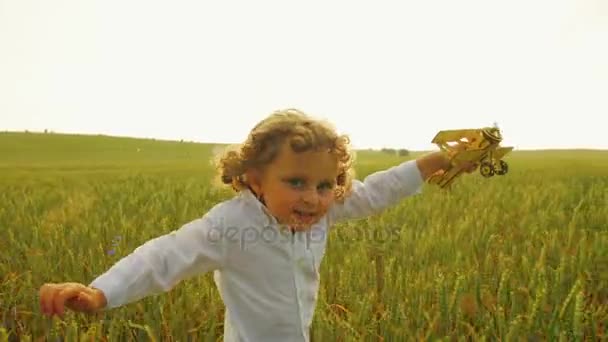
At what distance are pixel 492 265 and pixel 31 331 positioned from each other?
6.89 feet

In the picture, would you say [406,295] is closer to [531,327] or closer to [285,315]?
[531,327]

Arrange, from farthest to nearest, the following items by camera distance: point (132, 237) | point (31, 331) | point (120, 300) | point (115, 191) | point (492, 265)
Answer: point (115, 191) < point (132, 237) < point (492, 265) < point (31, 331) < point (120, 300)

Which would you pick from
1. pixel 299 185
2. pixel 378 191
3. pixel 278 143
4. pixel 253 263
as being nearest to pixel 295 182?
pixel 299 185

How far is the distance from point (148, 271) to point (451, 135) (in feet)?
3.61

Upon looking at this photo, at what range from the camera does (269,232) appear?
1966mm

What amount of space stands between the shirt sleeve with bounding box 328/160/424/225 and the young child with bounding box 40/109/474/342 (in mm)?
52

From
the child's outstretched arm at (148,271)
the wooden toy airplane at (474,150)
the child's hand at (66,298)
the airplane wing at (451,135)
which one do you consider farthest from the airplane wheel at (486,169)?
the child's hand at (66,298)

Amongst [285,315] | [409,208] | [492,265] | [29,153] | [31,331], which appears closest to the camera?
[285,315]

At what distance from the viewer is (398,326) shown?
219 cm

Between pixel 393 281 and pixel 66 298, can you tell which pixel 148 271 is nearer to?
pixel 66 298

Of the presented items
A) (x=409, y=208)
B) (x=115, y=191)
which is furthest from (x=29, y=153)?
(x=409, y=208)

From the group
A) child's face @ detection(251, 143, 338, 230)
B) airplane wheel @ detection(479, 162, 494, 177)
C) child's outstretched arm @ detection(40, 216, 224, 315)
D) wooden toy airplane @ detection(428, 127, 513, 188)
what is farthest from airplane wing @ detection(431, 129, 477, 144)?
child's outstretched arm @ detection(40, 216, 224, 315)

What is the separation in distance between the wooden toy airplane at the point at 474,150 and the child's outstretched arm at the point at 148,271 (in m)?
0.83

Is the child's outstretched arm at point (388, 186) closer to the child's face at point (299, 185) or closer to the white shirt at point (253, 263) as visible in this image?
the white shirt at point (253, 263)
